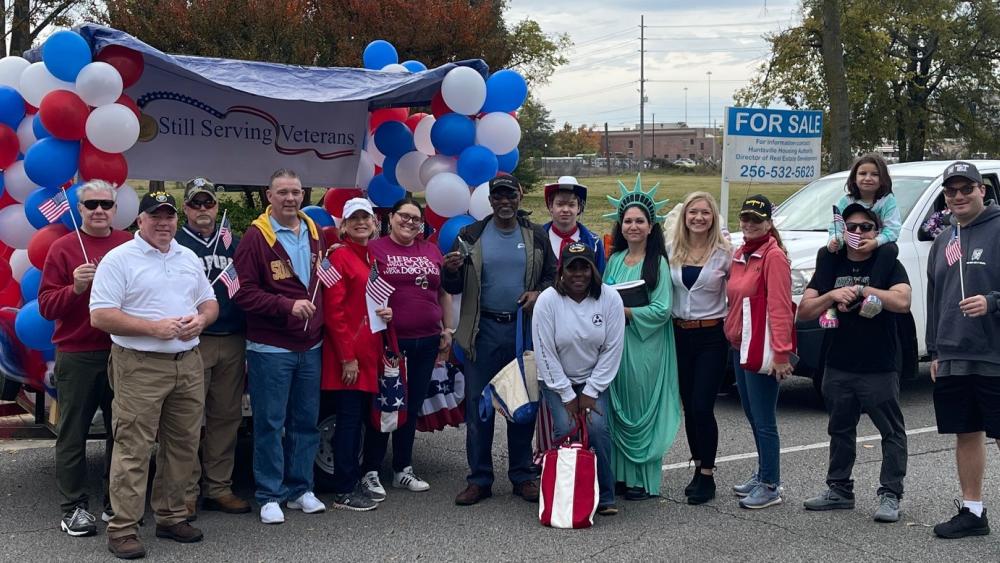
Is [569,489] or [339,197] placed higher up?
[339,197]

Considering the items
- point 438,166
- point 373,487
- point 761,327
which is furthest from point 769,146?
point 373,487

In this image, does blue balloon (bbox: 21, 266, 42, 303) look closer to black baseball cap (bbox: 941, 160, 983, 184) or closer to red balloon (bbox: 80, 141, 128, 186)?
red balloon (bbox: 80, 141, 128, 186)

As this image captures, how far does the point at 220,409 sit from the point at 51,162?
5.54 feet

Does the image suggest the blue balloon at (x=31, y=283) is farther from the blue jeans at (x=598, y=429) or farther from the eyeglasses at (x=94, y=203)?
the blue jeans at (x=598, y=429)

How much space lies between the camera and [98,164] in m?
5.94

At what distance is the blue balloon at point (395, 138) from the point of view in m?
8.23

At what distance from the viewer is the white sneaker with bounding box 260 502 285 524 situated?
5.71 meters

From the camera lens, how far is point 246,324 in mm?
5801

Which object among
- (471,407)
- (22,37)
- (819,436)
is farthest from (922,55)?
(471,407)

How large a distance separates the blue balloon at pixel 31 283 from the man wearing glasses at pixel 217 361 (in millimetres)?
926

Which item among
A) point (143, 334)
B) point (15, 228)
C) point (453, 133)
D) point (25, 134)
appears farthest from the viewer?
point (453, 133)

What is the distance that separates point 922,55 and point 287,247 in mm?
34413

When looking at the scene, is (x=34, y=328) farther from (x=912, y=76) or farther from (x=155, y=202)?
(x=912, y=76)

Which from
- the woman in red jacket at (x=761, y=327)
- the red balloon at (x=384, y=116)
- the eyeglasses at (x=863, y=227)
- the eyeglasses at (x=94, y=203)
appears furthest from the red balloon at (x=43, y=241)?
the eyeglasses at (x=863, y=227)
